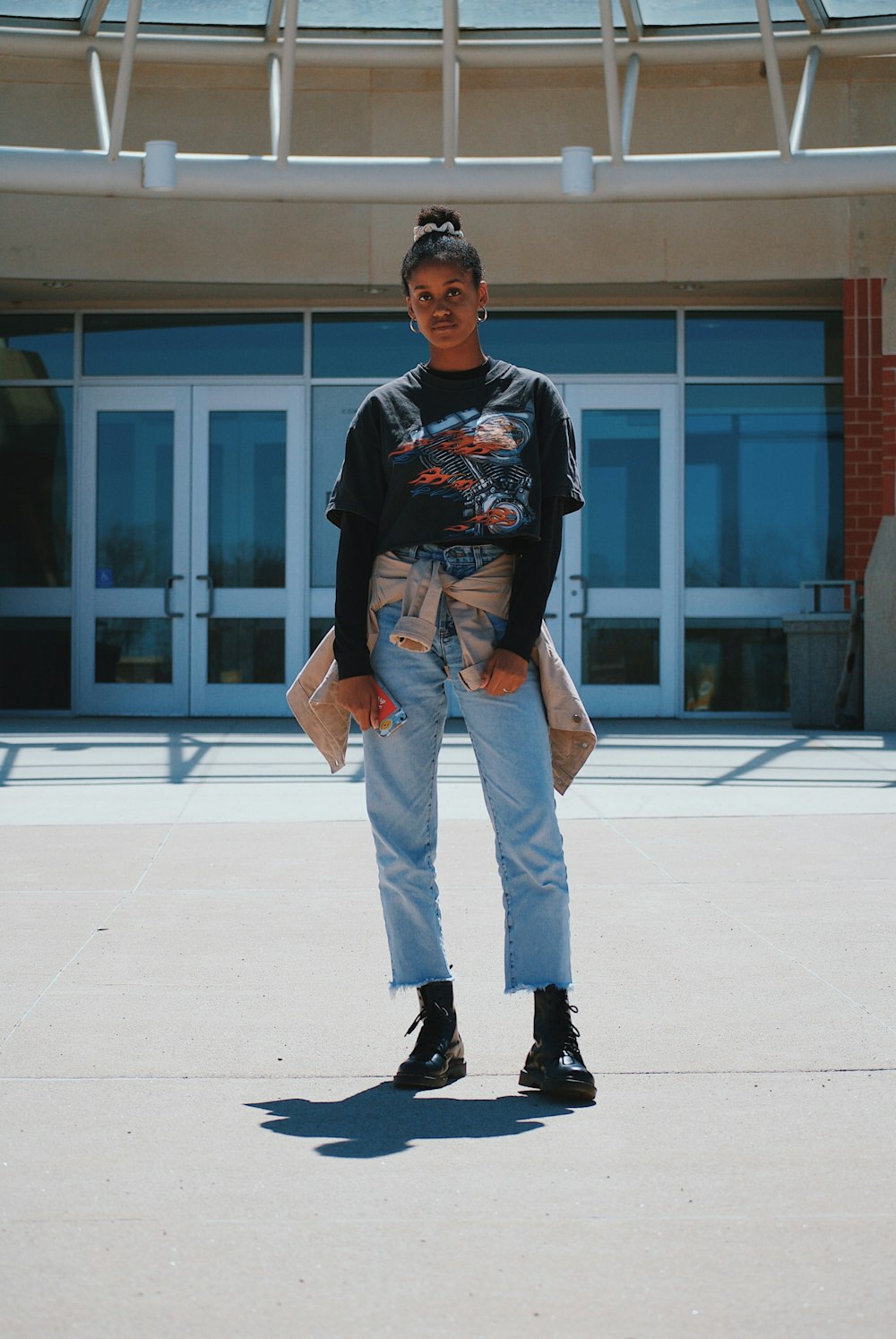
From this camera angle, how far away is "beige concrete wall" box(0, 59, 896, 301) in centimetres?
1359

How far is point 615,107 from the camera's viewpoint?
415 inches

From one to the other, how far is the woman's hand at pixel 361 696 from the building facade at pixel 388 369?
10.6 m

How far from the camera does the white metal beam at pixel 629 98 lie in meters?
10.9

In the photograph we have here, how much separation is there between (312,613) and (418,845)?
11.0m

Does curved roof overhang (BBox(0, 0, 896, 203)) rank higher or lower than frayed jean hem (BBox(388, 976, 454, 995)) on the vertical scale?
higher

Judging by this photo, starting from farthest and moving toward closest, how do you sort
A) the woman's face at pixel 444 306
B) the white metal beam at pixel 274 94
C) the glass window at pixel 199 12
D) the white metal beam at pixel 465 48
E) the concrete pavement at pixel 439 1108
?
1. the white metal beam at pixel 465 48
2. the glass window at pixel 199 12
3. the white metal beam at pixel 274 94
4. the woman's face at pixel 444 306
5. the concrete pavement at pixel 439 1108

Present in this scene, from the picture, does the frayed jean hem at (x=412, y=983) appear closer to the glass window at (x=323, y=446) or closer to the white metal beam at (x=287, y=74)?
the white metal beam at (x=287, y=74)

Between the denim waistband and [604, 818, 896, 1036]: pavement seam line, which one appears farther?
[604, 818, 896, 1036]: pavement seam line

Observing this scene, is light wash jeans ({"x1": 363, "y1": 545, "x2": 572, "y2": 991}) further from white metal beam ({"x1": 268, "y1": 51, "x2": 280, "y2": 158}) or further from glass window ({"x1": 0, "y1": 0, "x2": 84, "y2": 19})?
glass window ({"x1": 0, "y1": 0, "x2": 84, "y2": 19})

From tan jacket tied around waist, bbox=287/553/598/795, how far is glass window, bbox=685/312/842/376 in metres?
11.4

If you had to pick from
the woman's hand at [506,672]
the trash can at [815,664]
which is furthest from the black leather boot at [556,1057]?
the trash can at [815,664]

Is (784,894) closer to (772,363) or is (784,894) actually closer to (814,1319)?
(814,1319)

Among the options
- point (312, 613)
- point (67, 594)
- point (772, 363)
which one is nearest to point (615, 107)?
point (772, 363)

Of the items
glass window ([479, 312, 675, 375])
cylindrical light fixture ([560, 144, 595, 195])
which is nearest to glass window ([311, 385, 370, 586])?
glass window ([479, 312, 675, 375])
